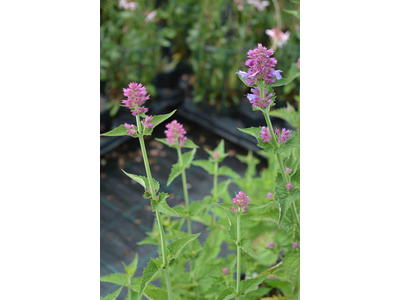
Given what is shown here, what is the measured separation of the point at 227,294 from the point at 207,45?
202 cm

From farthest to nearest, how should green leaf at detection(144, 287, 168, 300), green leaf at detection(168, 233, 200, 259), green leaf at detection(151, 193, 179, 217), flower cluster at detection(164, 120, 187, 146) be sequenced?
1. flower cluster at detection(164, 120, 187, 146)
2. green leaf at detection(144, 287, 168, 300)
3. green leaf at detection(168, 233, 200, 259)
4. green leaf at detection(151, 193, 179, 217)

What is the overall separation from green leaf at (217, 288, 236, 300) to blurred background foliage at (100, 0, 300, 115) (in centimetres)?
174

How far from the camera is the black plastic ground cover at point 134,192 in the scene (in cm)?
226

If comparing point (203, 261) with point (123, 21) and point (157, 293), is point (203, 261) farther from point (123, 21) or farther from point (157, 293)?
point (123, 21)

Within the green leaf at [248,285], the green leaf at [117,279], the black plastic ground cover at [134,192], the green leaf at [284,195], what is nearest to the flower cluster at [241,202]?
Result: the green leaf at [284,195]

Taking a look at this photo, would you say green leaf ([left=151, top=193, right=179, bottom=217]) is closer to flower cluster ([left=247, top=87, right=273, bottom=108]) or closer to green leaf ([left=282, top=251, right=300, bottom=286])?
flower cluster ([left=247, top=87, right=273, bottom=108])

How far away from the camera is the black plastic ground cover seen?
7.41 feet

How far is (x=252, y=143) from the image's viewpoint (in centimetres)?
278

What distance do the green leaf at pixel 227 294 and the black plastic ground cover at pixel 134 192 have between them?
39.2 inches

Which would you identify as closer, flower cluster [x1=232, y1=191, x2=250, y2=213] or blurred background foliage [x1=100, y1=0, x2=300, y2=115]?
flower cluster [x1=232, y1=191, x2=250, y2=213]

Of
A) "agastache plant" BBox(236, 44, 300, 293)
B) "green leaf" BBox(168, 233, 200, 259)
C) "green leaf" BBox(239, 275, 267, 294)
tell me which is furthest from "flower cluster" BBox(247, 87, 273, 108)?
"green leaf" BBox(239, 275, 267, 294)

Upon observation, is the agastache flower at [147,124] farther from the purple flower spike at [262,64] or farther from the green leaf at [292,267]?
the green leaf at [292,267]

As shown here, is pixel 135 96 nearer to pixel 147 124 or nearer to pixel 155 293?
pixel 147 124
